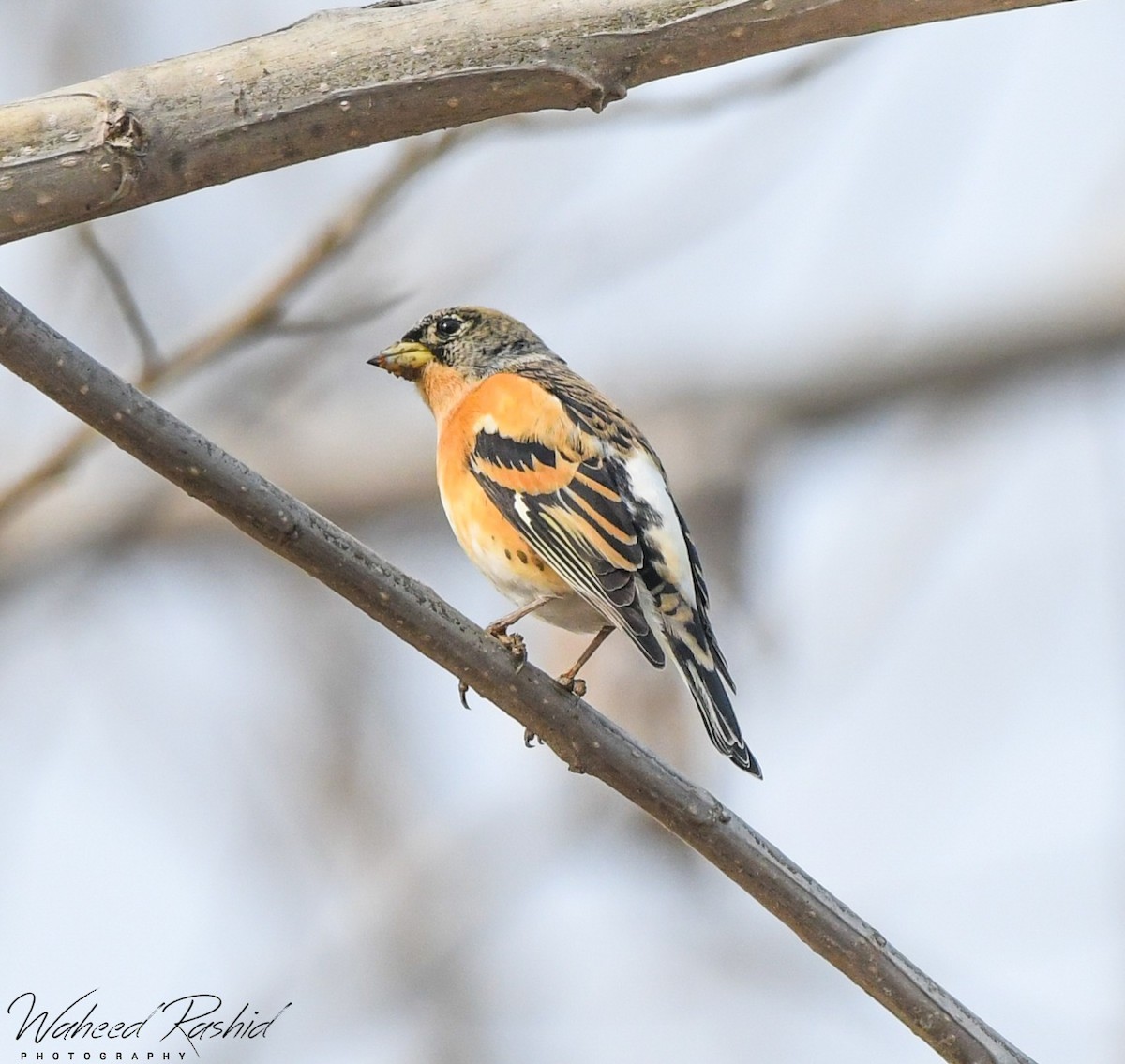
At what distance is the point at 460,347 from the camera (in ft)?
16.9

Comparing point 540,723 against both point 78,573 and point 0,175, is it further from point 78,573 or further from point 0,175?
point 78,573

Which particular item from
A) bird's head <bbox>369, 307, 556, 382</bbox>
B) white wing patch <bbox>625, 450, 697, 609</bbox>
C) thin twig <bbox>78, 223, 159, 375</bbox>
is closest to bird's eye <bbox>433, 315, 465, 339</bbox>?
bird's head <bbox>369, 307, 556, 382</bbox>

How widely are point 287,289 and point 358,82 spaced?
1.22 meters

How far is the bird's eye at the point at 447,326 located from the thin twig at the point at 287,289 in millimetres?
1631

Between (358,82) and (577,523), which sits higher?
(577,523)

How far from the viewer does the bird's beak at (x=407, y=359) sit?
16.7 ft

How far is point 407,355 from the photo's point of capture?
508 centimetres

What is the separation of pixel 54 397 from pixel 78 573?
4.53 metres

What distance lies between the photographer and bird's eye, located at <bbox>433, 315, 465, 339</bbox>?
16.9 ft

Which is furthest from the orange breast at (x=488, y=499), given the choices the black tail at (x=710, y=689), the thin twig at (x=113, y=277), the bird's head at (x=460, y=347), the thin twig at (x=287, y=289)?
the thin twig at (x=113, y=277)

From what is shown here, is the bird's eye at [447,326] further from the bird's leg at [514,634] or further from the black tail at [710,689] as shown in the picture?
the black tail at [710,689]

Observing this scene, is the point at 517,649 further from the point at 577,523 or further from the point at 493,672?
the point at 577,523

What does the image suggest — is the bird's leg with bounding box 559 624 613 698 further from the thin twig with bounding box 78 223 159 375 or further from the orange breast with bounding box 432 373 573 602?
the thin twig with bounding box 78 223 159 375

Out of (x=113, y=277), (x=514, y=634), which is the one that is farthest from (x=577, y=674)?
(x=113, y=277)
